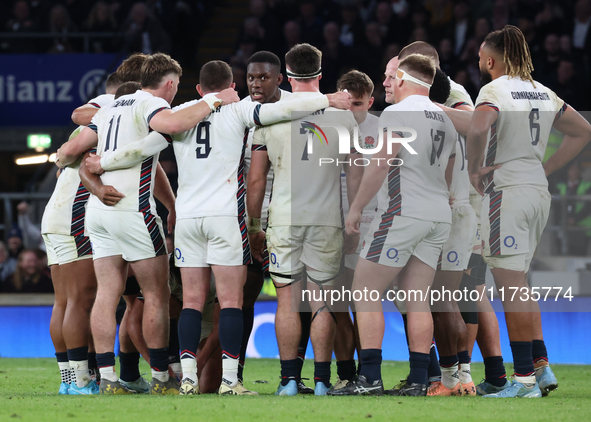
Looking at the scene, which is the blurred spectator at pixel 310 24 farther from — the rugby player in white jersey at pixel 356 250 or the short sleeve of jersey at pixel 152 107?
the short sleeve of jersey at pixel 152 107

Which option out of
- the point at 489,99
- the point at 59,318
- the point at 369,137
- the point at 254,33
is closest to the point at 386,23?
Answer: the point at 254,33

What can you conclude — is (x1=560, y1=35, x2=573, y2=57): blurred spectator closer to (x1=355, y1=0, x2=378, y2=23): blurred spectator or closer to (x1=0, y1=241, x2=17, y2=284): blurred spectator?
(x1=355, y1=0, x2=378, y2=23): blurred spectator

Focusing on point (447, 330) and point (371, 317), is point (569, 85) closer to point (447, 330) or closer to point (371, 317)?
point (447, 330)

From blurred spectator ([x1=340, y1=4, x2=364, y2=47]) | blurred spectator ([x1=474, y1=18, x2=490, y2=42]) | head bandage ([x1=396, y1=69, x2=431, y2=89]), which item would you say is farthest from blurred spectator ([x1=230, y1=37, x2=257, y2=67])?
head bandage ([x1=396, y1=69, x2=431, y2=89])

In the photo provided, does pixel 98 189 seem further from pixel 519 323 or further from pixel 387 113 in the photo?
pixel 519 323

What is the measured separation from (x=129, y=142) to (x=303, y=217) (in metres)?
1.33

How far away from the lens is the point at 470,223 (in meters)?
5.80

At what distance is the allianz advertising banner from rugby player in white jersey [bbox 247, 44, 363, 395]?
27.6 ft

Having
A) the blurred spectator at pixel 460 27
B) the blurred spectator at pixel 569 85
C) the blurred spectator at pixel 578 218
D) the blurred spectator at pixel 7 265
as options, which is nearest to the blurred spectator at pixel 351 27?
the blurred spectator at pixel 460 27

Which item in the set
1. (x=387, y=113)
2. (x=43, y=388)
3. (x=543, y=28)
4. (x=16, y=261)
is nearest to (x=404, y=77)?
(x=387, y=113)

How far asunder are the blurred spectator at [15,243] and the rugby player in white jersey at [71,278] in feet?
18.3

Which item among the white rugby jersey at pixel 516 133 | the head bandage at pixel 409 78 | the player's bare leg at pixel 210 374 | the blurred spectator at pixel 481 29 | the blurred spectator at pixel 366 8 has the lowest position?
the player's bare leg at pixel 210 374

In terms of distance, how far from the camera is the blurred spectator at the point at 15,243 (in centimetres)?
1131

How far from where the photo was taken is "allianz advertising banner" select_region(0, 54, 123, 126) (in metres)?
13.4
